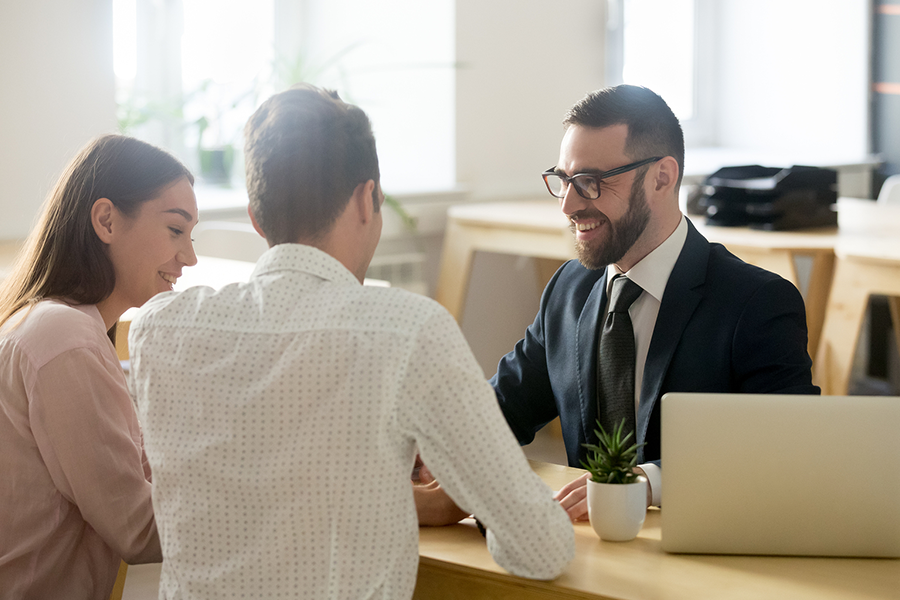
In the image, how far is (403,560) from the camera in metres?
1.07

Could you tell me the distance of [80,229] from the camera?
4.76 ft

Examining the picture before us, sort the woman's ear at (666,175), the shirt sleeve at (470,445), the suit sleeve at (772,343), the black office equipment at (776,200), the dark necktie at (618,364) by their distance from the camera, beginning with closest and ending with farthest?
the shirt sleeve at (470,445) < the suit sleeve at (772,343) < the dark necktie at (618,364) < the woman's ear at (666,175) < the black office equipment at (776,200)

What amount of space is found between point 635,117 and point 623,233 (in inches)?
8.2

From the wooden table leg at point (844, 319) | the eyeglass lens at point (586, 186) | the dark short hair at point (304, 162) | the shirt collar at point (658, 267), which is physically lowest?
the wooden table leg at point (844, 319)

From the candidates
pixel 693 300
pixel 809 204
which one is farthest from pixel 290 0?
pixel 693 300

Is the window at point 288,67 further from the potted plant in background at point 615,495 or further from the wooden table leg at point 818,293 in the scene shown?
the potted plant in background at point 615,495

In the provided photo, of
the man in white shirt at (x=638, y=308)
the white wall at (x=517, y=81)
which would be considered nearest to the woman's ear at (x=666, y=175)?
the man in white shirt at (x=638, y=308)

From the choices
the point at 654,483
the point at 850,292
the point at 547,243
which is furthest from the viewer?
the point at 547,243

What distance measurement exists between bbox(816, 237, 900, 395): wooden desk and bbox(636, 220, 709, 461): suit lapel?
1.27m

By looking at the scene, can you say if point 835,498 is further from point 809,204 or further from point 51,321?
point 809,204

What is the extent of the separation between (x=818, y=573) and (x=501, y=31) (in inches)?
125

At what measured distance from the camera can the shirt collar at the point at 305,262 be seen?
3.59 feet

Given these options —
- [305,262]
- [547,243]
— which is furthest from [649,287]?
[547,243]

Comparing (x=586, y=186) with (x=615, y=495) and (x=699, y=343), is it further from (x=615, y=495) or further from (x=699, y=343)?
(x=615, y=495)
